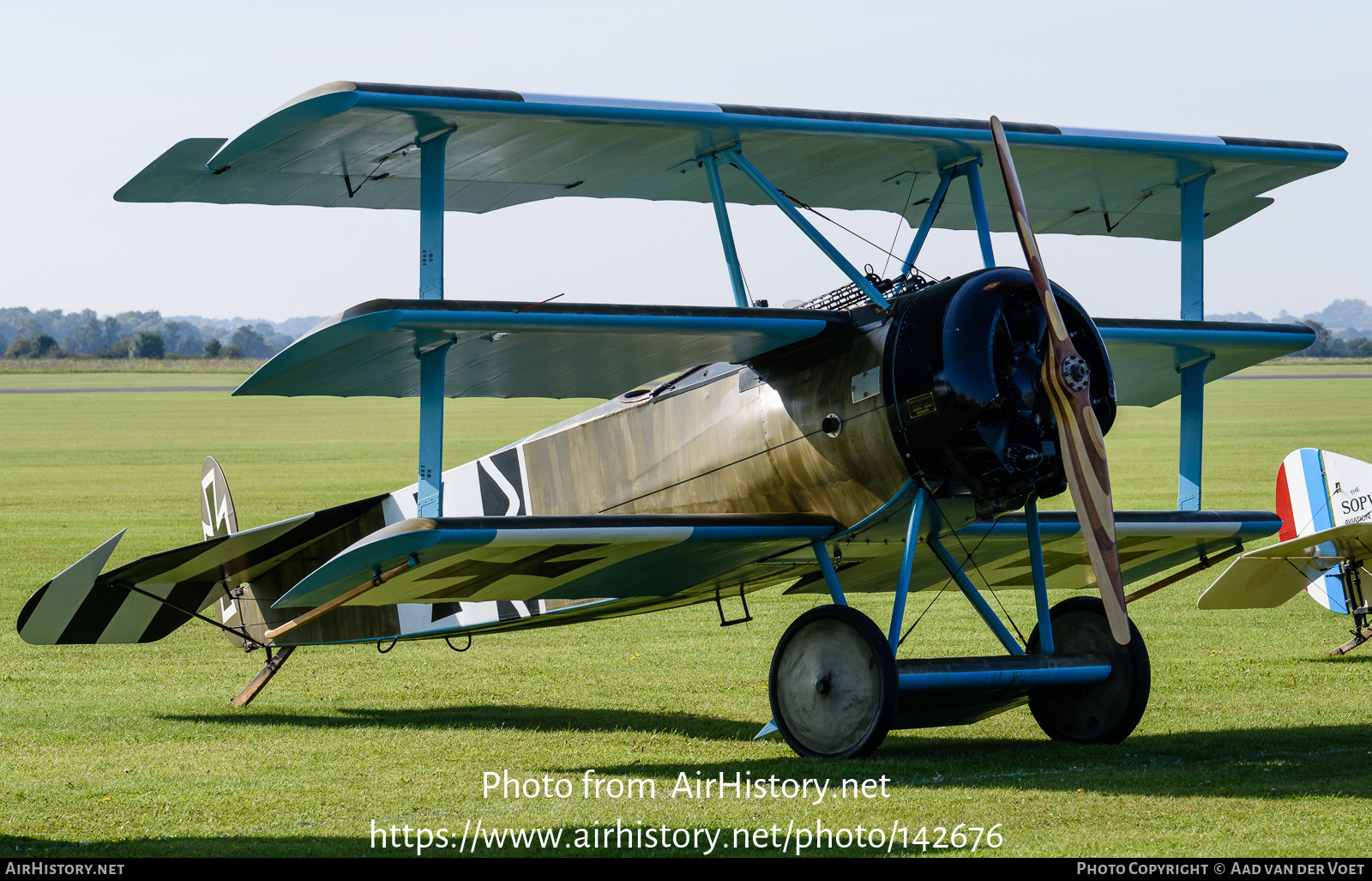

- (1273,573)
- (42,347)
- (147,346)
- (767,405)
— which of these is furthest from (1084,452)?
(42,347)

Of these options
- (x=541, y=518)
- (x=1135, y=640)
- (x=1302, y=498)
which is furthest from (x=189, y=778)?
(x=1302, y=498)

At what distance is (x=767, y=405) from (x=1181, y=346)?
117 inches

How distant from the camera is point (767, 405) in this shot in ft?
26.7

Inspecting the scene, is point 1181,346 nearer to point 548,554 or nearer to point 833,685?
point 833,685

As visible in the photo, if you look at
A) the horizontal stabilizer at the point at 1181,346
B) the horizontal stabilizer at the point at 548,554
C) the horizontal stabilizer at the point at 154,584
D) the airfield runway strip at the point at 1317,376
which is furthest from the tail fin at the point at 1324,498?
the airfield runway strip at the point at 1317,376

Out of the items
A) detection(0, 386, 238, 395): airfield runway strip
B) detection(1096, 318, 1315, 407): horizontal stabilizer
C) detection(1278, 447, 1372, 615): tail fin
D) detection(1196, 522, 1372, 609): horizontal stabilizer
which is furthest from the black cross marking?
detection(0, 386, 238, 395): airfield runway strip

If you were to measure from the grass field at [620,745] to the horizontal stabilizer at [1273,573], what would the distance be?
2.11 feet

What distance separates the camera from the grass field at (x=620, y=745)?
6.20 m

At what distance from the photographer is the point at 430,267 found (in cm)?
729

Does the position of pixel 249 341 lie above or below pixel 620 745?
above

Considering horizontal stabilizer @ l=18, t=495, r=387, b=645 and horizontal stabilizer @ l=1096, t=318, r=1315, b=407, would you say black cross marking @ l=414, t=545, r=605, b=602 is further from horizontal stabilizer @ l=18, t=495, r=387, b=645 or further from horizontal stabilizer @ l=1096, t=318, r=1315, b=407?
horizontal stabilizer @ l=1096, t=318, r=1315, b=407

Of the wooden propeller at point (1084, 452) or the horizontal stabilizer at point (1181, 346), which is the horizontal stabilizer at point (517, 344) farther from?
the horizontal stabilizer at point (1181, 346)

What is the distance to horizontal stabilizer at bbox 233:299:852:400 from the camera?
6.87 m

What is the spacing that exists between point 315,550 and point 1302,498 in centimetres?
864
